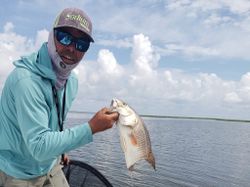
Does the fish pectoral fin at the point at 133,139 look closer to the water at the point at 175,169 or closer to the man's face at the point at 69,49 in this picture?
the man's face at the point at 69,49

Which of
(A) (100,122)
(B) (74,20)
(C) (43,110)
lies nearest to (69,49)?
(B) (74,20)

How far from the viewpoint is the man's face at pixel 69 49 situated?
4438 millimetres

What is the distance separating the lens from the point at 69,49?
4473mm

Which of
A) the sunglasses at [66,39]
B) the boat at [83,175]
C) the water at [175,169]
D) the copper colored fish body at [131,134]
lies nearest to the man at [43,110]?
the sunglasses at [66,39]

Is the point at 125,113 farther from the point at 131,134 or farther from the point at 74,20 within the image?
the point at 74,20

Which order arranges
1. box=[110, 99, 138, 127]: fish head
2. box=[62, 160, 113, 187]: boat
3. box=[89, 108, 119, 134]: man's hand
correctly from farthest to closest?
box=[62, 160, 113, 187]: boat
box=[110, 99, 138, 127]: fish head
box=[89, 108, 119, 134]: man's hand

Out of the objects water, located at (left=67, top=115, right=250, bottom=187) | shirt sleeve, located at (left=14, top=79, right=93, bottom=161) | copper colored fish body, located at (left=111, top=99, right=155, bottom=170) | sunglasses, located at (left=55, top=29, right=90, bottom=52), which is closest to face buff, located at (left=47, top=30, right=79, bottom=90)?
sunglasses, located at (left=55, top=29, right=90, bottom=52)

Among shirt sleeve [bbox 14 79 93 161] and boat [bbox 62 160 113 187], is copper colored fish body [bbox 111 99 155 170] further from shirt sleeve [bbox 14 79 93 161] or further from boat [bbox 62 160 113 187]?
boat [bbox 62 160 113 187]

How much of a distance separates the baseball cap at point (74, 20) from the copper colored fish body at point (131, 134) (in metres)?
0.97

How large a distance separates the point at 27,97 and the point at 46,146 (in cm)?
58

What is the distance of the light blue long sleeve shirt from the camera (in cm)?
397

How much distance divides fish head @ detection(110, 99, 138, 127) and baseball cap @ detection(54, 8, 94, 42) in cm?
96

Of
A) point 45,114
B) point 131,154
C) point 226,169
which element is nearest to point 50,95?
point 45,114

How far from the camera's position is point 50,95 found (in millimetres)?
4418
